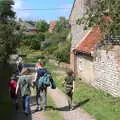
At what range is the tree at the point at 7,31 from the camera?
65250mm

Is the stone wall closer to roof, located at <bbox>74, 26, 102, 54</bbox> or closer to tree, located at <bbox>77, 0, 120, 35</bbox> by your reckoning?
roof, located at <bbox>74, 26, 102, 54</bbox>

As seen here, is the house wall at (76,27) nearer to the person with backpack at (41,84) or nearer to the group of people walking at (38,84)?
the group of people walking at (38,84)

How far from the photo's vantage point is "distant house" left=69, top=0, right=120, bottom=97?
827 inches

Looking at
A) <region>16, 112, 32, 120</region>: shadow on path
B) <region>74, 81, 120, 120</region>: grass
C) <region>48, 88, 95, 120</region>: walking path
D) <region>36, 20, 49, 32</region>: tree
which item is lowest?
<region>16, 112, 32, 120</region>: shadow on path

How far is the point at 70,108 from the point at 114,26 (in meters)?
3.79

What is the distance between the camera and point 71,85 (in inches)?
682

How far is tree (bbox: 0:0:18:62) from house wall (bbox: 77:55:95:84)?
3422 cm

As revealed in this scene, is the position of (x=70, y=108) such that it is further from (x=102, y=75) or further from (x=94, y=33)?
(x=94, y=33)

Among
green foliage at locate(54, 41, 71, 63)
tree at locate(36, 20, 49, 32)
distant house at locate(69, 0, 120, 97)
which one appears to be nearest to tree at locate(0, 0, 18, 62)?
green foliage at locate(54, 41, 71, 63)

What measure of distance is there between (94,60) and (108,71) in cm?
322

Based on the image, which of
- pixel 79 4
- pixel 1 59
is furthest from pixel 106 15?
pixel 1 59

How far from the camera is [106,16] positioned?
743 inches

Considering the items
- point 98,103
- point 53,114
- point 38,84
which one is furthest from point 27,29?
point 53,114

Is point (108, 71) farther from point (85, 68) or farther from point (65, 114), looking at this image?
point (85, 68)
